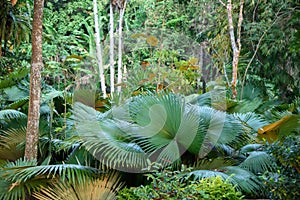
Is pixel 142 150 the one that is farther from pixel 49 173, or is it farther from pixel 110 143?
pixel 49 173

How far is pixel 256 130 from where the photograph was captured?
5.83 m

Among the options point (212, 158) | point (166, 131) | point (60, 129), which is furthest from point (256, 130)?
point (60, 129)

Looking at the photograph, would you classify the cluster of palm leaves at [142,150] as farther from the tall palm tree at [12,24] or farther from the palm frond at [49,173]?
the tall palm tree at [12,24]

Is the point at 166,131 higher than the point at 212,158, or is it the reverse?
the point at 166,131

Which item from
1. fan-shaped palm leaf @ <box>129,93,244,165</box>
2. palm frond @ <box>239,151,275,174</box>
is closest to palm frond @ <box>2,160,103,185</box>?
fan-shaped palm leaf @ <box>129,93,244,165</box>

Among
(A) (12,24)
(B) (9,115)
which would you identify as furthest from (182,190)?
(A) (12,24)

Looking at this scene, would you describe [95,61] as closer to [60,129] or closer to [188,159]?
[60,129]

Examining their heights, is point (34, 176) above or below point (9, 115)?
below

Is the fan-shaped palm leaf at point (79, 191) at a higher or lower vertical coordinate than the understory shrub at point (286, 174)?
lower

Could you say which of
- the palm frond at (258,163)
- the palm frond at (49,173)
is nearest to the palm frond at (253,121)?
the palm frond at (258,163)

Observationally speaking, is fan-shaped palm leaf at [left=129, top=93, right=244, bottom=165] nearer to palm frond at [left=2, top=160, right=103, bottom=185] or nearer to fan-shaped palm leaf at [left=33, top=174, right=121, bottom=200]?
fan-shaped palm leaf at [left=33, top=174, right=121, bottom=200]

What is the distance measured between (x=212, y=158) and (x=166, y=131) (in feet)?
2.56

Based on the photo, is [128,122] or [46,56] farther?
[46,56]

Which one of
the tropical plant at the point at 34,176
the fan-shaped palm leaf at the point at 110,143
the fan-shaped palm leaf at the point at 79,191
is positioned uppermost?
the fan-shaped palm leaf at the point at 110,143
